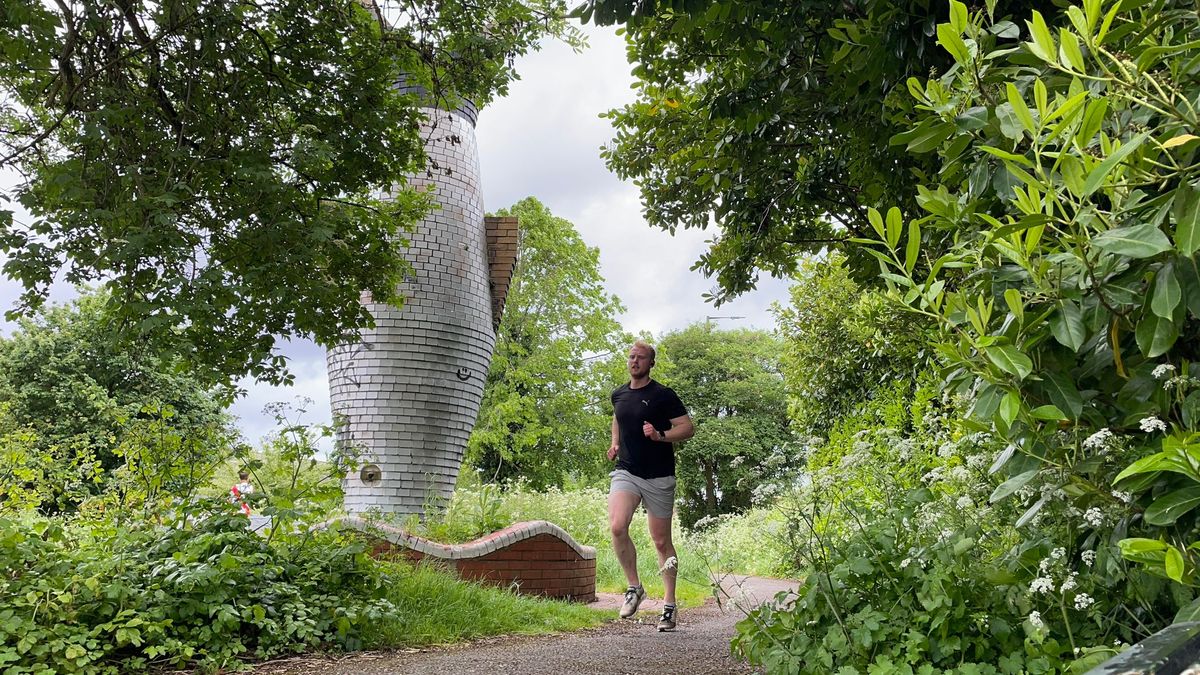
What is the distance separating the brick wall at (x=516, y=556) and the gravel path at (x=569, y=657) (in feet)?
4.83

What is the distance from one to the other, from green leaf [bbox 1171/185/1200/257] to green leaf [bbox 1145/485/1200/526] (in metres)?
0.48

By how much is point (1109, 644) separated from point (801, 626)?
3.66ft

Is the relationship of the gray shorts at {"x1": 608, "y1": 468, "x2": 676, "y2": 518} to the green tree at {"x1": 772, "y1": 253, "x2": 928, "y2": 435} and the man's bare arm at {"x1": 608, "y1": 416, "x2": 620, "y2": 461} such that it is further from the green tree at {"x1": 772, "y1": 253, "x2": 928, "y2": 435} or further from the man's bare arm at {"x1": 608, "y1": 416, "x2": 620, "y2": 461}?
the green tree at {"x1": 772, "y1": 253, "x2": 928, "y2": 435}

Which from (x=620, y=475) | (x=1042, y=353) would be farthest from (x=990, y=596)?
(x=620, y=475)

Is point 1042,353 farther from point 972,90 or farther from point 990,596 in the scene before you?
point 990,596

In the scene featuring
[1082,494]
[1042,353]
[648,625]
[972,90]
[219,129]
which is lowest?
[648,625]

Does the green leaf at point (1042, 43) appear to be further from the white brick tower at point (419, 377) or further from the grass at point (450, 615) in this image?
the white brick tower at point (419, 377)

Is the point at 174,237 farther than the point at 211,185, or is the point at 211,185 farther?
the point at 211,185

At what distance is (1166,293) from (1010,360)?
29 centimetres

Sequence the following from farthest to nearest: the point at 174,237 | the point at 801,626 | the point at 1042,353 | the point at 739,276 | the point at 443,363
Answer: the point at 443,363 → the point at 739,276 → the point at 174,237 → the point at 801,626 → the point at 1042,353

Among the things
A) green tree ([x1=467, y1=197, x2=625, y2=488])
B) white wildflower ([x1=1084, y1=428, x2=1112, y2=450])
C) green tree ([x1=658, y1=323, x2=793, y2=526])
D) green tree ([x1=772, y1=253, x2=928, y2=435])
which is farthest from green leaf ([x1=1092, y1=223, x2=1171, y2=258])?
green tree ([x1=658, y1=323, x2=793, y2=526])

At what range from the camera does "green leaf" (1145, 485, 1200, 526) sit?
1.49 meters

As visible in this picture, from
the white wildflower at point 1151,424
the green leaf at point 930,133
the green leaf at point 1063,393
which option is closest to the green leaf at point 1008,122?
the green leaf at point 930,133

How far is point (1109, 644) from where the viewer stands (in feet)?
6.89
